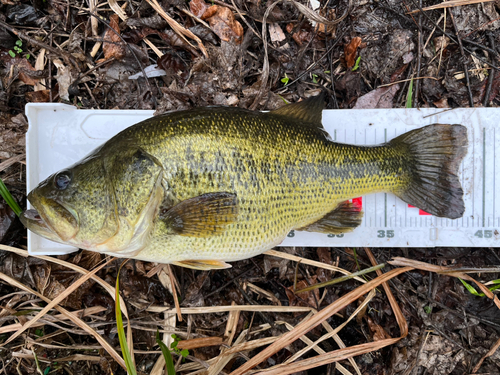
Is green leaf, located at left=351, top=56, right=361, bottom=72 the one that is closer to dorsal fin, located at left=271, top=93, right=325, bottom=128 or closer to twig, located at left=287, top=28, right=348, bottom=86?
twig, located at left=287, top=28, right=348, bottom=86

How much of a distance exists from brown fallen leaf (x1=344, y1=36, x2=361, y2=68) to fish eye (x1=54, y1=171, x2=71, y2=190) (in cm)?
252

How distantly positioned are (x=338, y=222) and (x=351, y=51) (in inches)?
62.9

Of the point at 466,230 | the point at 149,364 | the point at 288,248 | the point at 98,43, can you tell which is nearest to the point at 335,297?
the point at 288,248

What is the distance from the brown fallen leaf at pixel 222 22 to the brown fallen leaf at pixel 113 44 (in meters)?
0.82

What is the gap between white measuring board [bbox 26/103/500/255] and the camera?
9.51ft

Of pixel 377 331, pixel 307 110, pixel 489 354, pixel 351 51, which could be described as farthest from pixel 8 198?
pixel 489 354

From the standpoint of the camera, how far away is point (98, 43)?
304 centimetres

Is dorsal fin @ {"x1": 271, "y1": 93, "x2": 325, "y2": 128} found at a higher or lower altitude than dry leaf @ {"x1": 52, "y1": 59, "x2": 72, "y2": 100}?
lower

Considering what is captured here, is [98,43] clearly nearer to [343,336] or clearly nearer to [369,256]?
[369,256]

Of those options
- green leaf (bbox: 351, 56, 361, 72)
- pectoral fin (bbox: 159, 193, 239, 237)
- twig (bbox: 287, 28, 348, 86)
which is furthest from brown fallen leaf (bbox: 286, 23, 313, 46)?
pectoral fin (bbox: 159, 193, 239, 237)

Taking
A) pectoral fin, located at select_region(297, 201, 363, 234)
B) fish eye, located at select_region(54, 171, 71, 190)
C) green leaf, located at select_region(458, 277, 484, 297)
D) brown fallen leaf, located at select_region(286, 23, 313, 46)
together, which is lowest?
green leaf, located at select_region(458, 277, 484, 297)

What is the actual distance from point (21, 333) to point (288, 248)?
97.8 inches

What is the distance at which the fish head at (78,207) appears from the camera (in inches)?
81.5

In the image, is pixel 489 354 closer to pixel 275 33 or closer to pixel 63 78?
pixel 275 33
